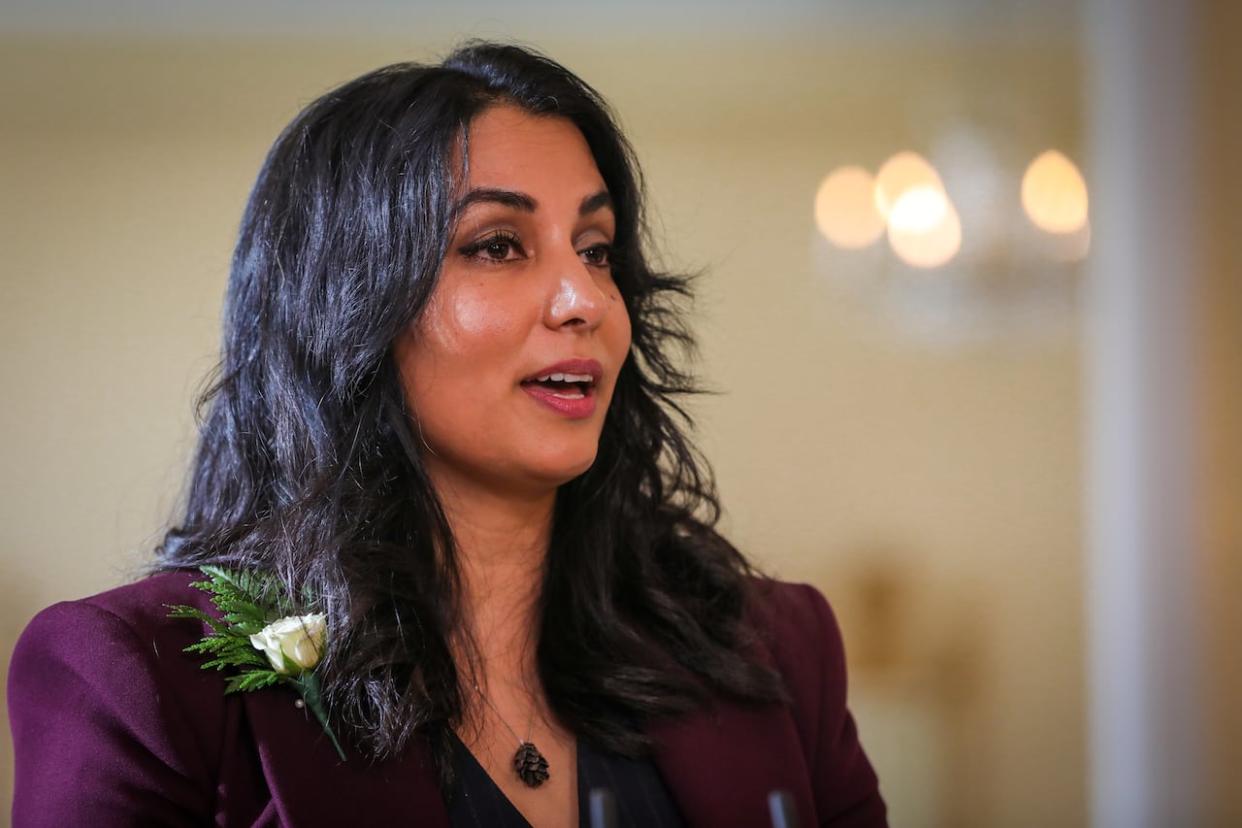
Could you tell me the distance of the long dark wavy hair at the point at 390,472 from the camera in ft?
4.92

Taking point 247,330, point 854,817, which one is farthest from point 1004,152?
point 247,330

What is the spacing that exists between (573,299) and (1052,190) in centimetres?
180

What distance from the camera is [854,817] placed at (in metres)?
1.74

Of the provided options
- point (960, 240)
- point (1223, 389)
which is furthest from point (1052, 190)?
point (1223, 389)

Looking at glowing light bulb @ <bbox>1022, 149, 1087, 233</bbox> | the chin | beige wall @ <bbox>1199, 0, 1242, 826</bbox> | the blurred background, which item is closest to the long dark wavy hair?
the chin

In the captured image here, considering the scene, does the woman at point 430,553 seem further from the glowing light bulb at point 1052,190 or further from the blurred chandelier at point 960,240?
the glowing light bulb at point 1052,190

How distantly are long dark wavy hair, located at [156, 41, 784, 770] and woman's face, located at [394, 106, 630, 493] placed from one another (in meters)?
0.03

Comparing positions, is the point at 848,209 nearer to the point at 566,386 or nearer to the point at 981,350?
the point at 981,350

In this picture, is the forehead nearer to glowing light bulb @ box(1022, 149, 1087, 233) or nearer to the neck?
the neck

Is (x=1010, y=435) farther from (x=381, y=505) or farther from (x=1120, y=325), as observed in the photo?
(x=381, y=505)

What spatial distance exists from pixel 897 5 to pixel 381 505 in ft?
6.36

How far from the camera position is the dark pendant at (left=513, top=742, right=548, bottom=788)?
1516 millimetres

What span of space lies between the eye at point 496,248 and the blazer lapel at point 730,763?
599 millimetres

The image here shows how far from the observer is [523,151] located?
5.26 ft
